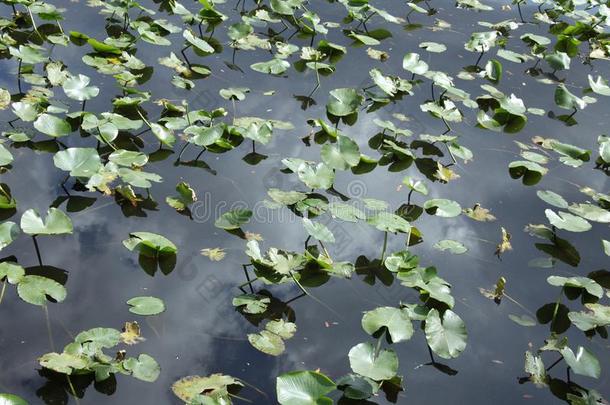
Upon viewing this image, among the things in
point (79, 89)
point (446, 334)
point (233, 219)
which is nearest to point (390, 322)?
point (446, 334)

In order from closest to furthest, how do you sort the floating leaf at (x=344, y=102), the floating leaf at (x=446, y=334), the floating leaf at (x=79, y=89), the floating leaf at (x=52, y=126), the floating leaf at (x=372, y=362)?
1. the floating leaf at (x=372, y=362)
2. the floating leaf at (x=446, y=334)
3. the floating leaf at (x=52, y=126)
4. the floating leaf at (x=79, y=89)
5. the floating leaf at (x=344, y=102)

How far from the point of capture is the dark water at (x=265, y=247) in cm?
176

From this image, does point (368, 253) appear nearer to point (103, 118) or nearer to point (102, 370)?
point (102, 370)

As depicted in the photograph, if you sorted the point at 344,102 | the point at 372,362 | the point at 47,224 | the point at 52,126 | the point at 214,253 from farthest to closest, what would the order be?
the point at 344,102 → the point at 52,126 → the point at 214,253 → the point at 47,224 → the point at 372,362

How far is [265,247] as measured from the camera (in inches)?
85.0

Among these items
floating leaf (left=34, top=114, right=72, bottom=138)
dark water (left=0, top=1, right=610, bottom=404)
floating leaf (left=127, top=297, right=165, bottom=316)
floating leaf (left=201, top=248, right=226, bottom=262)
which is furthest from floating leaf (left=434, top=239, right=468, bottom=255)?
floating leaf (left=34, top=114, right=72, bottom=138)

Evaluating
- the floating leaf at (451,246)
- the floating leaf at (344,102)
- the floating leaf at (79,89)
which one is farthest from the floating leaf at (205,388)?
the floating leaf at (344,102)

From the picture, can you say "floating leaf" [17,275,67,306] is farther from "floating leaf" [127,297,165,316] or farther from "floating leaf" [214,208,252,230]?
"floating leaf" [214,208,252,230]

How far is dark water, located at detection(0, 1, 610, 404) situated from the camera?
1.76 m

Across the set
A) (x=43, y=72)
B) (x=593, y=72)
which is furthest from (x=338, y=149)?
(x=593, y=72)

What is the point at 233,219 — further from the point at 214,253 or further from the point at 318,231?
the point at 318,231

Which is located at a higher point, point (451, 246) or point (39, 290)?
point (39, 290)

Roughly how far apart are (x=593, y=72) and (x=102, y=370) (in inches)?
130

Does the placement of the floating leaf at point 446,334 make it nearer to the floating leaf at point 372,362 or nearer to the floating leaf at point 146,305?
the floating leaf at point 372,362
